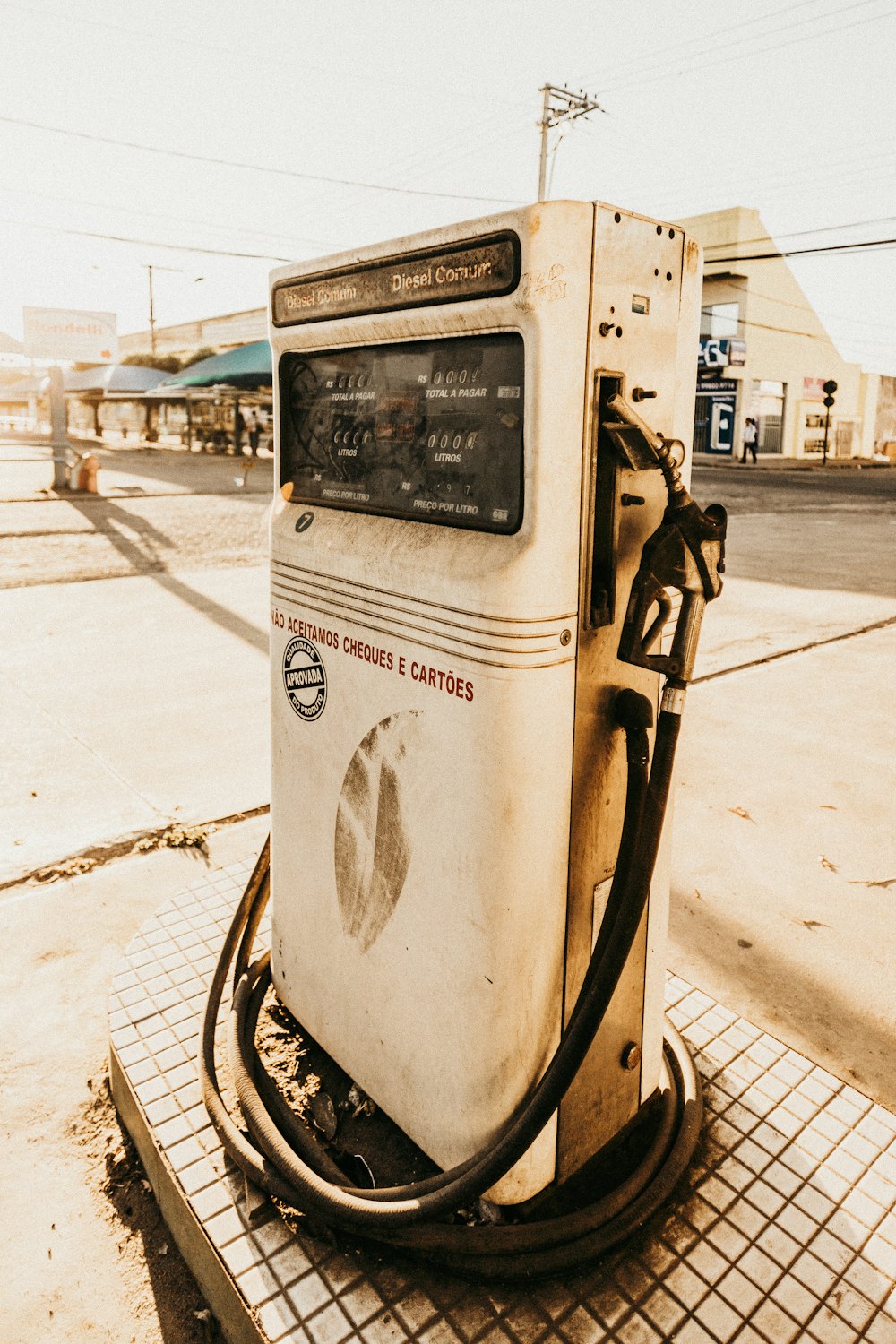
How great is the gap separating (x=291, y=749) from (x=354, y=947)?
1.52ft

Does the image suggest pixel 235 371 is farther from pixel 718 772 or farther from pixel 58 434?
pixel 718 772

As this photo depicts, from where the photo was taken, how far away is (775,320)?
38.0 m

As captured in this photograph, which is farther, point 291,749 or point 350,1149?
point 291,749

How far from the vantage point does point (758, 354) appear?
123 ft

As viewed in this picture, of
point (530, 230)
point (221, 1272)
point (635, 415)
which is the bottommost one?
point (221, 1272)

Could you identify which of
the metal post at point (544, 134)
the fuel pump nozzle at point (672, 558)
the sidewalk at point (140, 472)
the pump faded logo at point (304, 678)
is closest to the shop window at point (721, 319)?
the metal post at point (544, 134)

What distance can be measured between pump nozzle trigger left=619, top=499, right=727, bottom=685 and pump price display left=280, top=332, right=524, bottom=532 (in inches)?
9.3

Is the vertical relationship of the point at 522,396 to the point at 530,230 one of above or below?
below

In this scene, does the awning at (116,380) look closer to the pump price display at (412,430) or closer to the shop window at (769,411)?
the shop window at (769,411)

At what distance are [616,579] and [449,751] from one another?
0.41 m

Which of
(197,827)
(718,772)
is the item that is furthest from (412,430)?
(718,772)

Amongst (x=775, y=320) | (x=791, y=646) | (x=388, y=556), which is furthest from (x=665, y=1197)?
(x=775, y=320)

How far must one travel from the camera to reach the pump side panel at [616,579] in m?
1.52

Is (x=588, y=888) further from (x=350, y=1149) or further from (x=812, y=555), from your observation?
(x=812, y=555)
